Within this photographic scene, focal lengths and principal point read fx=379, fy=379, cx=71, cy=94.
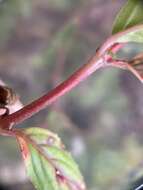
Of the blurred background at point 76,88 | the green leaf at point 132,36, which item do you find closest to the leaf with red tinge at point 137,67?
the green leaf at point 132,36

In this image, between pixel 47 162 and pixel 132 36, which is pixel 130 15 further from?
pixel 47 162

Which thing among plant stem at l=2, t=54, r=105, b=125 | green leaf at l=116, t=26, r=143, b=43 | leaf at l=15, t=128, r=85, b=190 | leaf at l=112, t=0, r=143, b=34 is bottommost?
leaf at l=15, t=128, r=85, b=190

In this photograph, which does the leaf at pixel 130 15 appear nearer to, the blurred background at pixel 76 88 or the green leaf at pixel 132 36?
the green leaf at pixel 132 36

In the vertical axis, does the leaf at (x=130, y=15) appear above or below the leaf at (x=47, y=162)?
above

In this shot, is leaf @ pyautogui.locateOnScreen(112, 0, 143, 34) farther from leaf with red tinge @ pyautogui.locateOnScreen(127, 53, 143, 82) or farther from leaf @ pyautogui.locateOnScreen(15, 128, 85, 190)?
leaf @ pyautogui.locateOnScreen(15, 128, 85, 190)

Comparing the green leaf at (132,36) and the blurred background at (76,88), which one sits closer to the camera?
the green leaf at (132,36)

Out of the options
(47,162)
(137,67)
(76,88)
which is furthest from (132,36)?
(76,88)

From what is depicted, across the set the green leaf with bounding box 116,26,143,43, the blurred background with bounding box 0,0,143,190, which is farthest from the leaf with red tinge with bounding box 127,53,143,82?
the blurred background with bounding box 0,0,143,190
